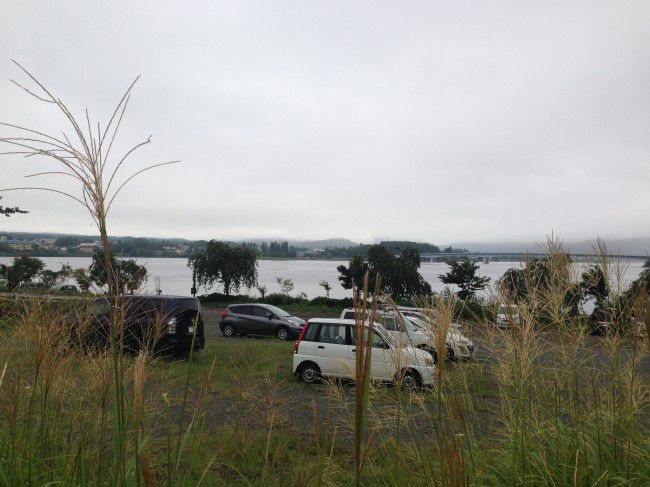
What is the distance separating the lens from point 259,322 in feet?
66.1

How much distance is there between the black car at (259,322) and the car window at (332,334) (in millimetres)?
9085

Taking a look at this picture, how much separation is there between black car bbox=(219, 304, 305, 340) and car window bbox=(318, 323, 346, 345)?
9.09m

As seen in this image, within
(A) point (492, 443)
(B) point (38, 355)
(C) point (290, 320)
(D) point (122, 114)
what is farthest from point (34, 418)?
(C) point (290, 320)

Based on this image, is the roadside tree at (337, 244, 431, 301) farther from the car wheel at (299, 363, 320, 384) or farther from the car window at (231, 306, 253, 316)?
the car wheel at (299, 363, 320, 384)

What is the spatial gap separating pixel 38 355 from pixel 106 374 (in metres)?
0.34

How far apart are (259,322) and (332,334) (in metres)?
9.98

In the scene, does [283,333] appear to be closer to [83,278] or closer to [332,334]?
[332,334]

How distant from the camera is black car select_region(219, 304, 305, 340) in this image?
19797 millimetres

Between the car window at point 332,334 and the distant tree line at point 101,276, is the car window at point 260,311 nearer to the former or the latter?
the car window at point 332,334

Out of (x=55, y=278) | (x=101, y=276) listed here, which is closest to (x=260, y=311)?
(x=55, y=278)

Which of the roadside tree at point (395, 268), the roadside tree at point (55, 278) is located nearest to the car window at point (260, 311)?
the roadside tree at point (55, 278)

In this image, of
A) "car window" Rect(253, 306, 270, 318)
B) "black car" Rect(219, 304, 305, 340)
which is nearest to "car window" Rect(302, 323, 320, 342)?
"black car" Rect(219, 304, 305, 340)

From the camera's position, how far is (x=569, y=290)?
3535 millimetres

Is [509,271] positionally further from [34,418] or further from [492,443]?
[34,418]
